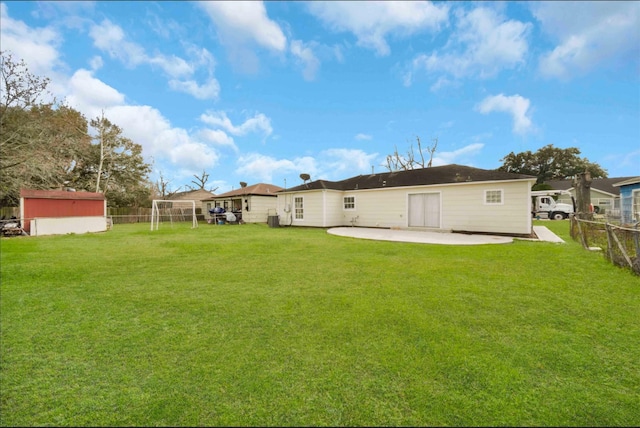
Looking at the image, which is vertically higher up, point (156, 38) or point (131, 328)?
point (156, 38)

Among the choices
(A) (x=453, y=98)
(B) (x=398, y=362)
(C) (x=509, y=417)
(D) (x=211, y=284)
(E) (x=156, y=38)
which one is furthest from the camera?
(A) (x=453, y=98)

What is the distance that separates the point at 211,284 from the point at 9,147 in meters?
19.9

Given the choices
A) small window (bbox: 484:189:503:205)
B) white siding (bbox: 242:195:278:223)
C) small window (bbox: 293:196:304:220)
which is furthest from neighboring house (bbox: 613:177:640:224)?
white siding (bbox: 242:195:278:223)

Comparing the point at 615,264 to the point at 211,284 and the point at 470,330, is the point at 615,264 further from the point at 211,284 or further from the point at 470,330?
the point at 211,284

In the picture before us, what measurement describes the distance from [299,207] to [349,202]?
3.28 m

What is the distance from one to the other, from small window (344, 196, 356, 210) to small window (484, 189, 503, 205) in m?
7.04

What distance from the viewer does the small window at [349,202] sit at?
16.9m

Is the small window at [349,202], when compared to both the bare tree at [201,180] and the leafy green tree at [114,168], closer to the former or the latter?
the leafy green tree at [114,168]

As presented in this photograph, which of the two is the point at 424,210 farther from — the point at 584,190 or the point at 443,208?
the point at 584,190

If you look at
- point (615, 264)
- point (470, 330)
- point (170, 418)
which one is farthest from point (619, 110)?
point (170, 418)

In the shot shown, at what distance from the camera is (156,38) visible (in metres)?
10.3

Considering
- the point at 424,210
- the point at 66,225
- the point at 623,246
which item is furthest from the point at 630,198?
the point at 66,225

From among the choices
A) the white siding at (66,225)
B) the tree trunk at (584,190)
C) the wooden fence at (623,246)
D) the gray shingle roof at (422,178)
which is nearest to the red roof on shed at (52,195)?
the white siding at (66,225)

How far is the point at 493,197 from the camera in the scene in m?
11.9
